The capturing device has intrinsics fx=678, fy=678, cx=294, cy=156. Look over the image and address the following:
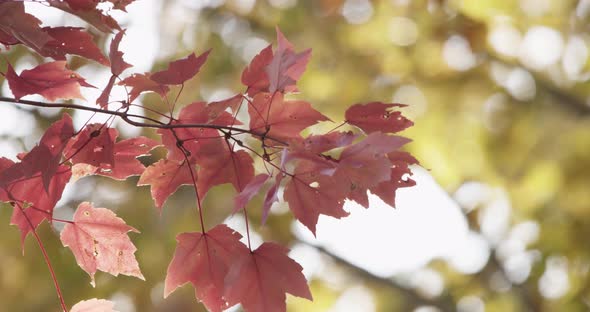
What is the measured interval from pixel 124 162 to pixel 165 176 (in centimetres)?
5

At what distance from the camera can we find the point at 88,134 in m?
0.58

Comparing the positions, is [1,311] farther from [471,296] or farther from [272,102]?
[272,102]

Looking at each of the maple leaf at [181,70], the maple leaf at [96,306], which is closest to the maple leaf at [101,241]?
the maple leaf at [96,306]

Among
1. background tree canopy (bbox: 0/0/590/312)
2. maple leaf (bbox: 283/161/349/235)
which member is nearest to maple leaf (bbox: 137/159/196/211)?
maple leaf (bbox: 283/161/349/235)

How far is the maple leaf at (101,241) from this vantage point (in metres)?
0.60

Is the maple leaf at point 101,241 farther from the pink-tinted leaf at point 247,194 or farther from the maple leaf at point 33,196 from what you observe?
the pink-tinted leaf at point 247,194

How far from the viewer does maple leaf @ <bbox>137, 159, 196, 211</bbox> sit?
600 millimetres

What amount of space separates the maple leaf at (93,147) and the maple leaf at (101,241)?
5cm

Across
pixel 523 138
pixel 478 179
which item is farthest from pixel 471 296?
pixel 523 138

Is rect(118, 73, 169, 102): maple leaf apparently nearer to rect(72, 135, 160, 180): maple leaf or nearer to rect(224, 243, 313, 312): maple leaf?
rect(72, 135, 160, 180): maple leaf

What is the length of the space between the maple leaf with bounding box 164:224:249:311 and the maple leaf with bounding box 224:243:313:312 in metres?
0.03

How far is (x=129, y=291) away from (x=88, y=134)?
5.84 feet

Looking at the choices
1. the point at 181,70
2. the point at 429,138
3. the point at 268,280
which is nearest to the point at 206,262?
the point at 268,280

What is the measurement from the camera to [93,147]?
58 centimetres
